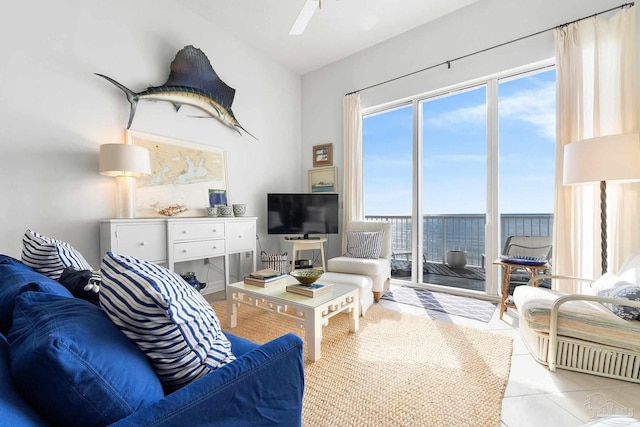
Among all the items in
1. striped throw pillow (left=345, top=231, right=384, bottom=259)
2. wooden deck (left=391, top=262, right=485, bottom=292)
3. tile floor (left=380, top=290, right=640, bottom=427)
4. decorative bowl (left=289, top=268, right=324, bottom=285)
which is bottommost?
tile floor (left=380, top=290, right=640, bottom=427)

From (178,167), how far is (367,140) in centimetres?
247

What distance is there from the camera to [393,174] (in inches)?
151

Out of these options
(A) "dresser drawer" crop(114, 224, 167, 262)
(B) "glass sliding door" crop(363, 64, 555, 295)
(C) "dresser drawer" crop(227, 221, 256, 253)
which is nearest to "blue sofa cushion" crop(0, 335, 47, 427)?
(A) "dresser drawer" crop(114, 224, 167, 262)

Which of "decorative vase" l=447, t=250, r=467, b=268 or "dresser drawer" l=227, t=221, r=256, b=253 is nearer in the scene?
"dresser drawer" l=227, t=221, r=256, b=253

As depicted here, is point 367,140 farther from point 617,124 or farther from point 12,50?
point 12,50

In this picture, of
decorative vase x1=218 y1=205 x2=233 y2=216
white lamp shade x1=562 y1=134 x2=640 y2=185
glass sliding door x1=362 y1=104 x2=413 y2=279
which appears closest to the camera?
white lamp shade x1=562 y1=134 x2=640 y2=185

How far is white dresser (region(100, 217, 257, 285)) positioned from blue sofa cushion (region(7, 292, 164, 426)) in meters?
1.97

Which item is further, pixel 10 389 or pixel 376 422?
pixel 376 422

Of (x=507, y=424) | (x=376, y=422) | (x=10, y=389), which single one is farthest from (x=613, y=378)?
(x=10, y=389)

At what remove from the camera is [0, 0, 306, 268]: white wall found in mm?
2148

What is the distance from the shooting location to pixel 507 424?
131cm

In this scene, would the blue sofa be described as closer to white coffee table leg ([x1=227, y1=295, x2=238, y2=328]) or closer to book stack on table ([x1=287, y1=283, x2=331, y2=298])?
book stack on table ([x1=287, y1=283, x2=331, y2=298])

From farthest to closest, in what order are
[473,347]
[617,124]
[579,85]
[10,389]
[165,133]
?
1. [165,133]
2. [579,85]
3. [617,124]
4. [473,347]
5. [10,389]

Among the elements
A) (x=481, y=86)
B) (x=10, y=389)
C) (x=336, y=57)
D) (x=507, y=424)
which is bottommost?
(x=507, y=424)
